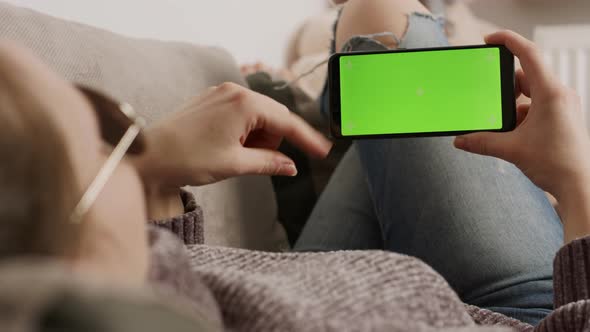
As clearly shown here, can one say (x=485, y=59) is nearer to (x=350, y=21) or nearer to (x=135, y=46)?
(x=350, y=21)

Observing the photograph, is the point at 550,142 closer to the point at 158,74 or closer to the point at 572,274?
the point at 572,274

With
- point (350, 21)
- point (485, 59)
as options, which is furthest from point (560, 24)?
point (485, 59)

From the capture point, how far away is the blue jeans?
2.29ft

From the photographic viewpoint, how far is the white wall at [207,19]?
3.31 feet

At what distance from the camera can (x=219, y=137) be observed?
22.2 inches

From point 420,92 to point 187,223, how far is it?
0.88 ft

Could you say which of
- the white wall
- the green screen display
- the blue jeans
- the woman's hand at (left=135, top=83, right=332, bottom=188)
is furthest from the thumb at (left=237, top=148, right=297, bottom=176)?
the white wall

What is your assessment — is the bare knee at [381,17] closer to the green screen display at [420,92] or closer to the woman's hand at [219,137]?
the green screen display at [420,92]

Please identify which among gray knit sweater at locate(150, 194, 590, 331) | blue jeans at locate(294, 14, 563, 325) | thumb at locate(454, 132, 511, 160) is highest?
thumb at locate(454, 132, 511, 160)

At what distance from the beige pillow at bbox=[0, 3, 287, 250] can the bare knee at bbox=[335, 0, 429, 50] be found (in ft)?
0.70

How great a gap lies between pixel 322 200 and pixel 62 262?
706mm

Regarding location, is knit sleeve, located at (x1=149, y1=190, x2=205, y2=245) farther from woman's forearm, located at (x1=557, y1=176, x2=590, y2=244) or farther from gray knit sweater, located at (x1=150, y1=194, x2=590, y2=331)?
woman's forearm, located at (x1=557, y1=176, x2=590, y2=244)

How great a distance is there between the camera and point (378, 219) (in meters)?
0.86

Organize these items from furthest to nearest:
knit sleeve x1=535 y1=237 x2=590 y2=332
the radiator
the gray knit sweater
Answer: the radiator, knit sleeve x1=535 y1=237 x2=590 y2=332, the gray knit sweater
